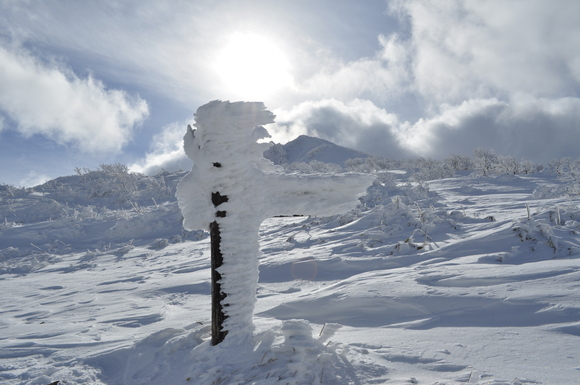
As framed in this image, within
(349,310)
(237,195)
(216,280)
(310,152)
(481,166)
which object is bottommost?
(349,310)

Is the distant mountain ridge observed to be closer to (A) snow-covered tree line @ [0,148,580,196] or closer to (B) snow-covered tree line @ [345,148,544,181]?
(A) snow-covered tree line @ [0,148,580,196]

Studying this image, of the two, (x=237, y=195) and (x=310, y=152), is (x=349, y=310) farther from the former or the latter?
(x=310, y=152)

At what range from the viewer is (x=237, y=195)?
232 centimetres

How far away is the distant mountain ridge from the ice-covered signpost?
28.6m

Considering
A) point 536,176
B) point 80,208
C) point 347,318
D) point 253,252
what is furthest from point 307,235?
point 80,208

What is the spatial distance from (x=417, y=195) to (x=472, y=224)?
3533mm

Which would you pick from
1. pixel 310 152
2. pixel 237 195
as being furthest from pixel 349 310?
pixel 310 152

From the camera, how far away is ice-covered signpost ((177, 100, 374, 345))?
227 centimetres

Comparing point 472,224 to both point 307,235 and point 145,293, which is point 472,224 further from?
point 145,293

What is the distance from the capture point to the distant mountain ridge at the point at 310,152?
3528 cm

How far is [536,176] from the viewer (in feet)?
33.5

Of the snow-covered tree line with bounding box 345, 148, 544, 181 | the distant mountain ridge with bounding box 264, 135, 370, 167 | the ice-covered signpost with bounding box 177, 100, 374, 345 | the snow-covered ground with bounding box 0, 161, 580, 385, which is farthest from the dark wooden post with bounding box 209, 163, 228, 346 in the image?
the distant mountain ridge with bounding box 264, 135, 370, 167

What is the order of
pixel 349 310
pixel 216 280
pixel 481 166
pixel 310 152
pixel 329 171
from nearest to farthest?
pixel 216 280, pixel 349 310, pixel 481 166, pixel 329 171, pixel 310 152

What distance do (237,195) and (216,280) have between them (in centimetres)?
67
